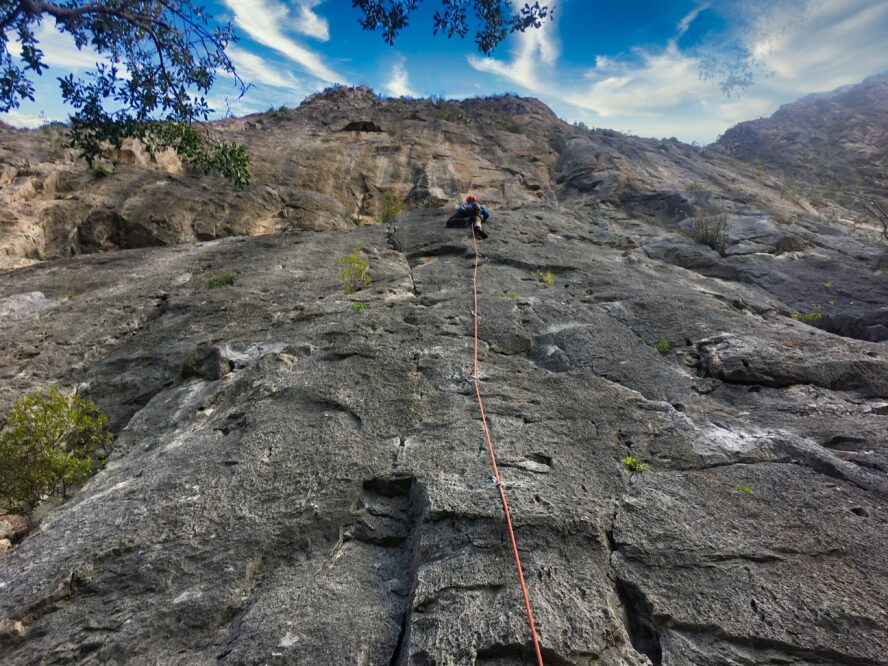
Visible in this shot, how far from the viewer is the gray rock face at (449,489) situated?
8.37 ft

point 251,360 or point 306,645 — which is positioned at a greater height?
point 251,360

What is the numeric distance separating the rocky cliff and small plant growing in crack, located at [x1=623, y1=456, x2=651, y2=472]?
0.05 metres

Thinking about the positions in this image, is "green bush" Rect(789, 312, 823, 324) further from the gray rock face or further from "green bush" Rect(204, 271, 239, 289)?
"green bush" Rect(204, 271, 239, 289)

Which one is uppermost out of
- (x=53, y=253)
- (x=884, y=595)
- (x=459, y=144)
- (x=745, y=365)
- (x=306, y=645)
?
(x=459, y=144)

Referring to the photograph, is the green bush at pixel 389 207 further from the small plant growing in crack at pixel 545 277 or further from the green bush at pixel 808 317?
the green bush at pixel 808 317

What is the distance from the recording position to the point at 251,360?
539 cm

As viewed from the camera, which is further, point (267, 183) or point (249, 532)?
point (267, 183)

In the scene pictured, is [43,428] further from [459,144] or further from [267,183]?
[459,144]

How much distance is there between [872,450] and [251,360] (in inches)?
250

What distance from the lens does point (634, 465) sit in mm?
3727

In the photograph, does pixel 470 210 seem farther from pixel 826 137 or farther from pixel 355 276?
pixel 826 137

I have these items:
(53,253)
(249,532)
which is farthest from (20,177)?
(249,532)

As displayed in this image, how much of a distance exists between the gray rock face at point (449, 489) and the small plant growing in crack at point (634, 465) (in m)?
0.07

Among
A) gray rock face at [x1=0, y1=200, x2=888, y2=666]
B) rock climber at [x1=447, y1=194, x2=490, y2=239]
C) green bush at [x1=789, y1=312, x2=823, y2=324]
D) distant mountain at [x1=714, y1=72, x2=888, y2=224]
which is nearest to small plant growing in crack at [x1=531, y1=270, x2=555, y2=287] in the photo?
gray rock face at [x1=0, y1=200, x2=888, y2=666]
